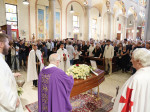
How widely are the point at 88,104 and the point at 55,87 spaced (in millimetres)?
1926

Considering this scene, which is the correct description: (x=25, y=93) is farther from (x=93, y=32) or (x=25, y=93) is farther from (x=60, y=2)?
(x=93, y=32)

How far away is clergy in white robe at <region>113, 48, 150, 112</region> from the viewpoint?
1696mm

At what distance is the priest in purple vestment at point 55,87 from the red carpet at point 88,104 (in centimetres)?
122

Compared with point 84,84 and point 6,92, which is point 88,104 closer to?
point 84,84

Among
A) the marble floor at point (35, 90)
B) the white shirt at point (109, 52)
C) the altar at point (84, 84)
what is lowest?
the marble floor at point (35, 90)

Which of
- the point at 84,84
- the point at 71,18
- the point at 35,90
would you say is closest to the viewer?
the point at 84,84

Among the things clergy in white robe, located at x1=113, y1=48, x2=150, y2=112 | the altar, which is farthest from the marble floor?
clergy in white robe, located at x1=113, y1=48, x2=150, y2=112

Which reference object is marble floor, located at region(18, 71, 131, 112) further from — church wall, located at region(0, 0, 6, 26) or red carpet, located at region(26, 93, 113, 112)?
church wall, located at region(0, 0, 6, 26)

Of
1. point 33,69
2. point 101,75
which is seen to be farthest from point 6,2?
point 101,75

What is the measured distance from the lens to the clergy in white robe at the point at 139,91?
5.57ft

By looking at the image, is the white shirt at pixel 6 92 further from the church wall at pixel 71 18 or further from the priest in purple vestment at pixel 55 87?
the church wall at pixel 71 18

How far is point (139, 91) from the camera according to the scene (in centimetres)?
170

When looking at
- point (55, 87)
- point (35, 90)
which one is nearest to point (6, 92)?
point (55, 87)

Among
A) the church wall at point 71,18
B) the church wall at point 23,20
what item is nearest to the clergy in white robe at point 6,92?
the church wall at point 23,20
